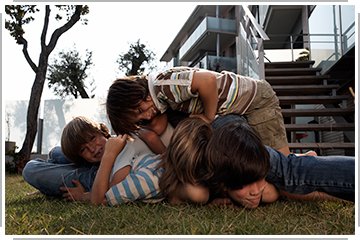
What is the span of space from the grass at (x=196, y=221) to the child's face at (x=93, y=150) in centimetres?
88

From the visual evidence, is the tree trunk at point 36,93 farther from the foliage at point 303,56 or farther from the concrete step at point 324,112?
the foliage at point 303,56

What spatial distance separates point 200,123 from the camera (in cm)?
180

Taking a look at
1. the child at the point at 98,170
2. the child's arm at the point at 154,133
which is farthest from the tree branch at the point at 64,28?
the child's arm at the point at 154,133

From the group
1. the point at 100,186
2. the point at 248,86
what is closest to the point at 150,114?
the point at 100,186

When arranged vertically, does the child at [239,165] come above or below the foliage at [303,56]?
below

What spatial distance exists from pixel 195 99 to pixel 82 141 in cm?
108

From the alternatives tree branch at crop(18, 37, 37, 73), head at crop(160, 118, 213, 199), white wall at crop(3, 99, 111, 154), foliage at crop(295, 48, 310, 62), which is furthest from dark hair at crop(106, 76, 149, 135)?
foliage at crop(295, 48, 310, 62)

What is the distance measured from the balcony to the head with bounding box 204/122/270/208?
15.6m

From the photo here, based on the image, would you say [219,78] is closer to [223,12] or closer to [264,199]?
[264,199]

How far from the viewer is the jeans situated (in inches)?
60.6

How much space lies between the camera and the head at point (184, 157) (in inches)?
64.1

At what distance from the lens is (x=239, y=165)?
148 cm

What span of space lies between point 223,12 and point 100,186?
1890cm

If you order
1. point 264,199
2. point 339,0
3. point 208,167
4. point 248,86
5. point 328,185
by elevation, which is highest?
point 339,0
